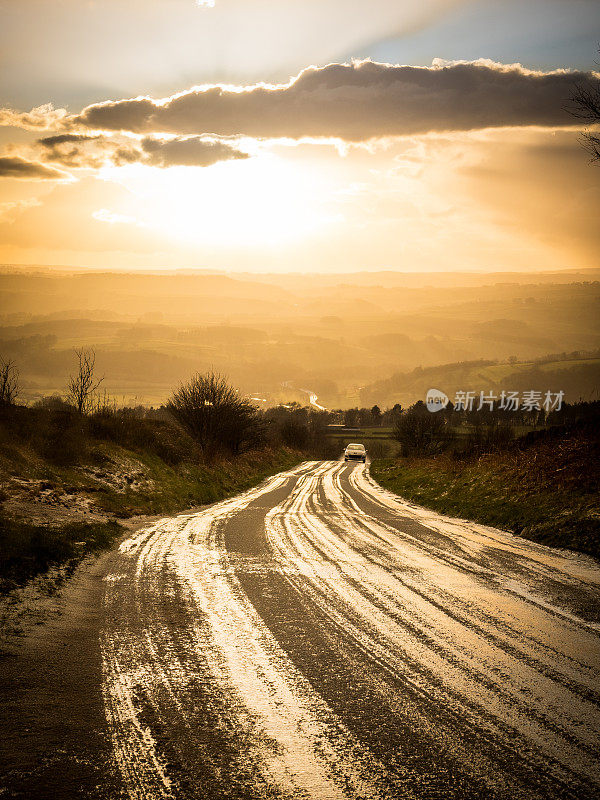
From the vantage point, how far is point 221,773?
11.4 feet


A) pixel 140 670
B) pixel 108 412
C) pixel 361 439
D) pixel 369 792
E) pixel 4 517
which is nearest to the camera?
pixel 369 792

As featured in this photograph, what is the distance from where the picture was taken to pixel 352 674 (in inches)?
191

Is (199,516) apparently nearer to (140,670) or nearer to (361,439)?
(140,670)

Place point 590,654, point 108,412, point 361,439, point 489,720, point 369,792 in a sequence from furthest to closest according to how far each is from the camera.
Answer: point 361,439
point 108,412
point 590,654
point 489,720
point 369,792

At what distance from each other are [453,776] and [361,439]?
91581 millimetres

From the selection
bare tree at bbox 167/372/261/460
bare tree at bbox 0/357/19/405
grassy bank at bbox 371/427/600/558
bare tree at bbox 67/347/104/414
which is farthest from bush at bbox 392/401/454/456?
bare tree at bbox 0/357/19/405

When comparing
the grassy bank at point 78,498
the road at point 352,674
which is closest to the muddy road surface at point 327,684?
the road at point 352,674

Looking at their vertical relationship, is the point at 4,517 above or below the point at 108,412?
below

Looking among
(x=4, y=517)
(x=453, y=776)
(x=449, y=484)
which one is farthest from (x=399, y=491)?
(x=453, y=776)

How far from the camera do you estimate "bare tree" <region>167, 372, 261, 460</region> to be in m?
27.8

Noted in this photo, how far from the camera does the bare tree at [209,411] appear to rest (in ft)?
91.1

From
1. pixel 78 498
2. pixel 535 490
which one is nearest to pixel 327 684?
pixel 78 498

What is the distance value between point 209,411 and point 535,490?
17779 millimetres

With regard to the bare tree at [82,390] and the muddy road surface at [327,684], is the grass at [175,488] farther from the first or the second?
the muddy road surface at [327,684]
